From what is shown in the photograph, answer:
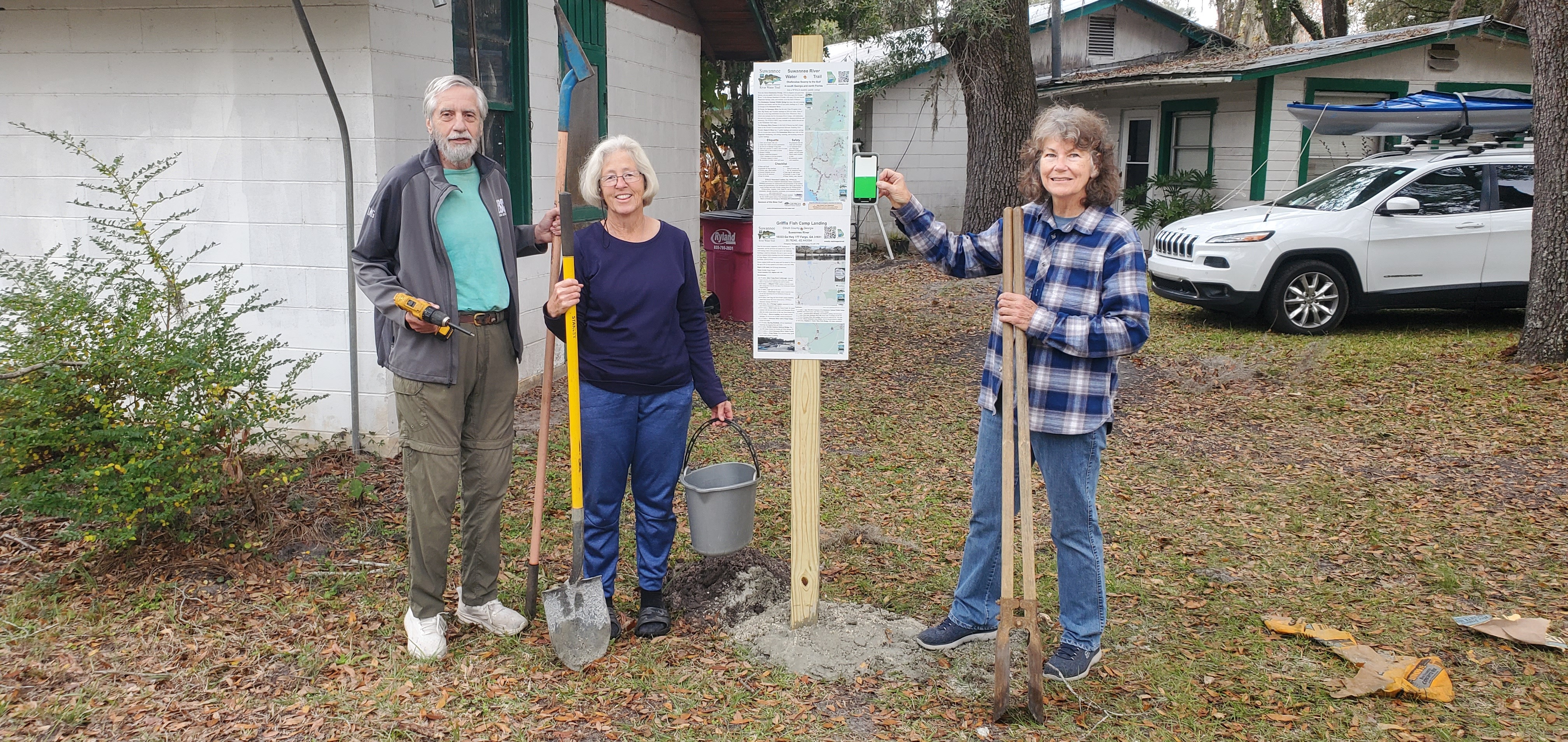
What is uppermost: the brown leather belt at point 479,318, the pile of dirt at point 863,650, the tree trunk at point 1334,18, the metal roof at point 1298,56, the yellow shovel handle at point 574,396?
the tree trunk at point 1334,18

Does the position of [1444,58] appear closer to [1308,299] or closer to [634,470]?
[1308,299]

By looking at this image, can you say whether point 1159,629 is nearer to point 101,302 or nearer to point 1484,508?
point 1484,508

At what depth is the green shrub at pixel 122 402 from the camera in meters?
4.25

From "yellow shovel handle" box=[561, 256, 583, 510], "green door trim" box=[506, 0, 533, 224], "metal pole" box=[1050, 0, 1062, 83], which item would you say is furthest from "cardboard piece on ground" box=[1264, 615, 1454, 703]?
"metal pole" box=[1050, 0, 1062, 83]

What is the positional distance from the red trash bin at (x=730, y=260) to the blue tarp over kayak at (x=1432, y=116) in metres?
6.76

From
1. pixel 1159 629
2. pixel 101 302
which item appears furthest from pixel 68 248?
pixel 1159 629

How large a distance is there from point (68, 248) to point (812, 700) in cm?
534

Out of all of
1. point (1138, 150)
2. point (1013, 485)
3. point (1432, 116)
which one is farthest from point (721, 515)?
point (1138, 150)

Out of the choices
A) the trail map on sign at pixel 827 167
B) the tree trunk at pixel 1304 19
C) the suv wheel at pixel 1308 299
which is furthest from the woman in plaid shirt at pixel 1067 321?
the tree trunk at pixel 1304 19

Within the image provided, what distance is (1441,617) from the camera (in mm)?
4352

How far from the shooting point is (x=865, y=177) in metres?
3.62

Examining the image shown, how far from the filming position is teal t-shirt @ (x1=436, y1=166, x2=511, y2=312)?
3.75 meters

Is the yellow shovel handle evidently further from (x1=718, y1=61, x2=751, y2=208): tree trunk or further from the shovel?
(x1=718, y1=61, x2=751, y2=208): tree trunk

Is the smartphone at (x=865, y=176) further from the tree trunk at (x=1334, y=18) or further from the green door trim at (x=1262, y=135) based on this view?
the tree trunk at (x=1334, y=18)
